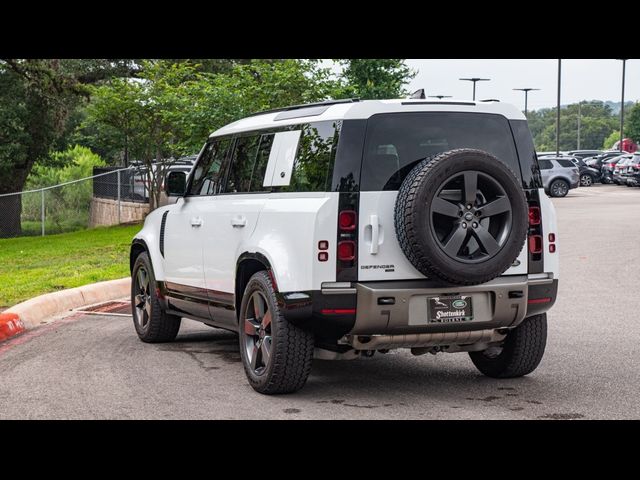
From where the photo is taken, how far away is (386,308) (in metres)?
6.98

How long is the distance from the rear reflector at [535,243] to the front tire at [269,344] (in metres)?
1.76

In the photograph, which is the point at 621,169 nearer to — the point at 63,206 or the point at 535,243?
the point at 63,206

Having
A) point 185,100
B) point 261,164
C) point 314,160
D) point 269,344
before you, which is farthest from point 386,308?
point 185,100

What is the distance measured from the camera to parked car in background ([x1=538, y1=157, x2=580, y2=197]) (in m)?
45.1

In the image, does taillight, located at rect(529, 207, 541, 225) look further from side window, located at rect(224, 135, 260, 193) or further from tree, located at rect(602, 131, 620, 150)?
tree, located at rect(602, 131, 620, 150)

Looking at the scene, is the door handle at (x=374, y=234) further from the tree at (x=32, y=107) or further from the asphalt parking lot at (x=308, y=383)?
the tree at (x=32, y=107)

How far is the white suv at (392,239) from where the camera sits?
6969mm

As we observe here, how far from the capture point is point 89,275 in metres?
15.7

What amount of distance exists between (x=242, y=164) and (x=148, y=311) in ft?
7.73

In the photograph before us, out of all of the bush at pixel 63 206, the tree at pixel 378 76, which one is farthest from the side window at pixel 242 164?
the bush at pixel 63 206

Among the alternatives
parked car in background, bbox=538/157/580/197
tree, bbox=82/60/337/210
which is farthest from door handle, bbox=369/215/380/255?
parked car in background, bbox=538/157/580/197

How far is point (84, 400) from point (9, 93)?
3068 centimetres
